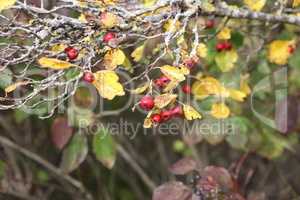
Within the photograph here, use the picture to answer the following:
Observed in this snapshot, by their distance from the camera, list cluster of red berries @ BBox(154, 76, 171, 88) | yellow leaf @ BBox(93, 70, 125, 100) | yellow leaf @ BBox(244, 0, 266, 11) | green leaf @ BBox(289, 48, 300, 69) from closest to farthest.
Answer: yellow leaf @ BBox(93, 70, 125, 100) < cluster of red berries @ BBox(154, 76, 171, 88) < yellow leaf @ BBox(244, 0, 266, 11) < green leaf @ BBox(289, 48, 300, 69)

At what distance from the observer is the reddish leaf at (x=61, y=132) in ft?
5.44

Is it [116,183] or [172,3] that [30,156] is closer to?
[116,183]

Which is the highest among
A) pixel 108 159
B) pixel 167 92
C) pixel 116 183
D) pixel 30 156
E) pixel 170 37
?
pixel 170 37

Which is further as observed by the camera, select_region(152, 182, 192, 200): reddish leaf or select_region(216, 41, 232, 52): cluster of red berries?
select_region(216, 41, 232, 52): cluster of red berries

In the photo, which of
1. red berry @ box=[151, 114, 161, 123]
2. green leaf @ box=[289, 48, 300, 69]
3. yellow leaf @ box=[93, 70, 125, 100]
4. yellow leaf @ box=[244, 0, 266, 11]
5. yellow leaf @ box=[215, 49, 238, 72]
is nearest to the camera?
yellow leaf @ box=[93, 70, 125, 100]

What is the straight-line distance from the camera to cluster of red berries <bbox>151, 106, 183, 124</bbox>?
1.15m

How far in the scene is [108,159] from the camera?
64.8 inches

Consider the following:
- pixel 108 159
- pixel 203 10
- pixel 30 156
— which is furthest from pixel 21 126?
pixel 203 10

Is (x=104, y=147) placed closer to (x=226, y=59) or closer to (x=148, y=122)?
(x=226, y=59)

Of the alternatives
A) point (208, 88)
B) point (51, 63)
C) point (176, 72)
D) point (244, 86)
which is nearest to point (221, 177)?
point (208, 88)

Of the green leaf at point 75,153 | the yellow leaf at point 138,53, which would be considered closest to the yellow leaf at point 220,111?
the yellow leaf at point 138,53

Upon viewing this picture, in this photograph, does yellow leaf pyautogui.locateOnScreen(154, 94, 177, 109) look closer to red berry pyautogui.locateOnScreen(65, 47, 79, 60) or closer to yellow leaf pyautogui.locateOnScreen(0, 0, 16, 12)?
red berry pyautogui.locateOnScreen(65, 47, 79, 60)

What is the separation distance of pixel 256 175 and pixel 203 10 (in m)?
1.47

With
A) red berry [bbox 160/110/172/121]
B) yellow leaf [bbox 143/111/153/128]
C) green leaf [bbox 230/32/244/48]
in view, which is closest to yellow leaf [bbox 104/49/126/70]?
yellow leaf [bbox 143/111/153/128]
